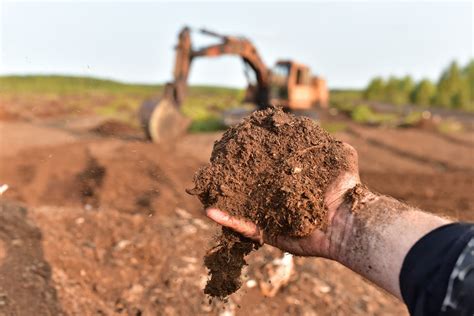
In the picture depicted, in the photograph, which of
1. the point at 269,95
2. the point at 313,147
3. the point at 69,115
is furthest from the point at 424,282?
the point at 69,115

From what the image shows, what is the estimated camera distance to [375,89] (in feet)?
178

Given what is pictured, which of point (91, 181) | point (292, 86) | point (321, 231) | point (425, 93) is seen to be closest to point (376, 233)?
point (321, 231)

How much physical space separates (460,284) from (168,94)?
12.1 metres

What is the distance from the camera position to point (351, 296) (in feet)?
12.6

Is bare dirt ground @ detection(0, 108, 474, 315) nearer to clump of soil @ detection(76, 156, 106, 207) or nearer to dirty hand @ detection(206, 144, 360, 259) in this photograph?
clump of soil @ detection(76, 156, 106, 207)

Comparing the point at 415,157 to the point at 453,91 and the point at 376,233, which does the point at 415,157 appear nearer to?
the point at 376,233

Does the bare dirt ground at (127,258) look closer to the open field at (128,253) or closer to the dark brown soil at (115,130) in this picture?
the open field at (128,253)

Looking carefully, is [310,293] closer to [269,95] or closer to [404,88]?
[269,95]

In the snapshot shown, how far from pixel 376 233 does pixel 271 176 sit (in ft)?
1.89

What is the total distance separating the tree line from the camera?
44.4m

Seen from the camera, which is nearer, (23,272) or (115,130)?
(23,272)

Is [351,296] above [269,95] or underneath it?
underneath

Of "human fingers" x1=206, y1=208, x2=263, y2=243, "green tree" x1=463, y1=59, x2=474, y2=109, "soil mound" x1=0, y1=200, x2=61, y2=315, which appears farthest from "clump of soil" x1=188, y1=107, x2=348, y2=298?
"green tree" x1=463, y1=59, x2=474, y2=109

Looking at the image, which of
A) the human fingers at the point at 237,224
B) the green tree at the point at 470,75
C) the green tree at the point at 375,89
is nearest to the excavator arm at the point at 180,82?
the human fingers at the point at 237,224
